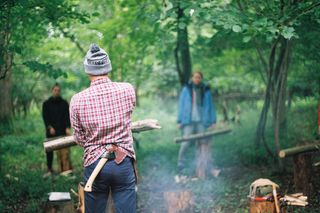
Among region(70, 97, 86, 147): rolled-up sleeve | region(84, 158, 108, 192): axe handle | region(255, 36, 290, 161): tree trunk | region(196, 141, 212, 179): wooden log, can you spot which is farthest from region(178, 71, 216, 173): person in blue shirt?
region(84, 158, 108, 192): axe handle

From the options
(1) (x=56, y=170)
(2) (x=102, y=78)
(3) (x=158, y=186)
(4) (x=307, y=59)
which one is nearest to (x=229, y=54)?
(4) (x=307, y=59)

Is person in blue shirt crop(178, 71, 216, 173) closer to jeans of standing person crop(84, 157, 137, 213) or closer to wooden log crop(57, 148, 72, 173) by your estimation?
wooden log crop(57, 148, 72, 173)

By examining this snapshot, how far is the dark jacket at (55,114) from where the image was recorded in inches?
418

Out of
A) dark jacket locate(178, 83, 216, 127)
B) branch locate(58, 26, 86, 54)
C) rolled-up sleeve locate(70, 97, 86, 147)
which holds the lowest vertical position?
dark jacket locate(178, 83, 216, 127)

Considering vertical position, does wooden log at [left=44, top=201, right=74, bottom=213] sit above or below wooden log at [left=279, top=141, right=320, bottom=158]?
below

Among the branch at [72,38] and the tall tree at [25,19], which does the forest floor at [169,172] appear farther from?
the branch at [72,38]

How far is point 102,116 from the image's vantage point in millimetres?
4074

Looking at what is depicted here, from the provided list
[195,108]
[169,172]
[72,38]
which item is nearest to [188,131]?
[195,108]

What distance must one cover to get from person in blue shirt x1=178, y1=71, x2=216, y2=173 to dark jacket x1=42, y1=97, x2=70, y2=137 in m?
3.07

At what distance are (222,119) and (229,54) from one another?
524 centimetres

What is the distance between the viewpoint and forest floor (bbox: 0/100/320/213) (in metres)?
7.86

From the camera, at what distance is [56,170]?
36.1 ft

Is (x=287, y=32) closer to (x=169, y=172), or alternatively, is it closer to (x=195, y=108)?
(x=195, y=108)

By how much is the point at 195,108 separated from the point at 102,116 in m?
6.29
